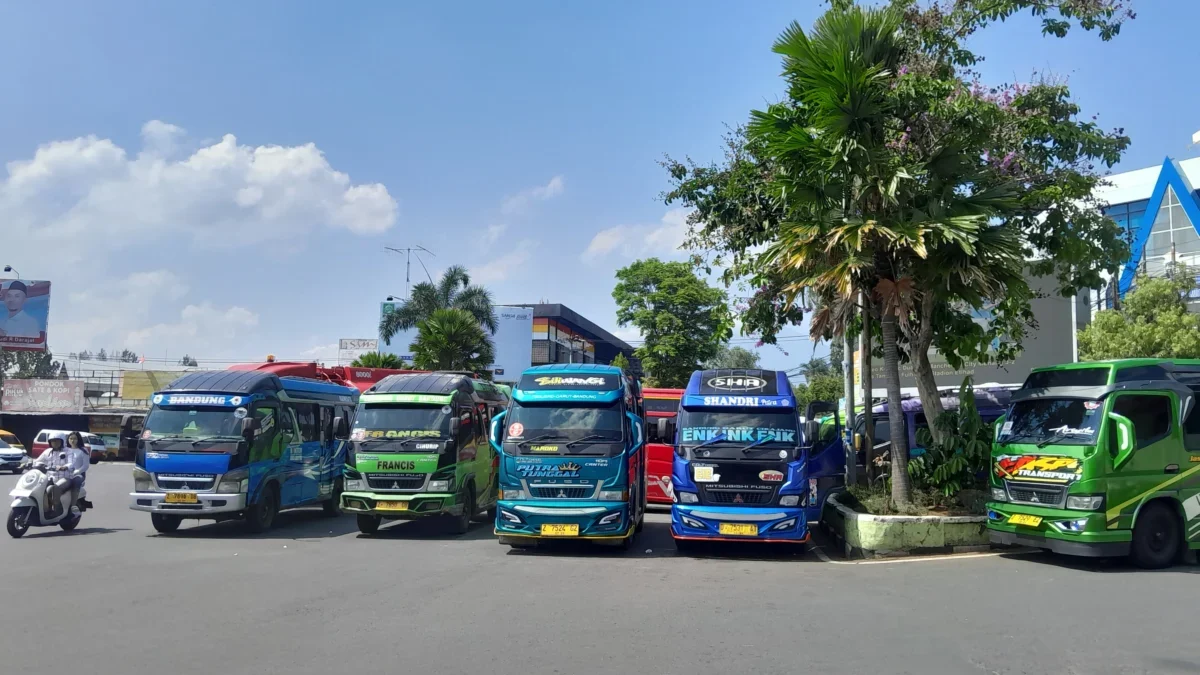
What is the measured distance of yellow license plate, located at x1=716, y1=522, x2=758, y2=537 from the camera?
1296cm

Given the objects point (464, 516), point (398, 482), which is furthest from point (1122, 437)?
point (398, 482)

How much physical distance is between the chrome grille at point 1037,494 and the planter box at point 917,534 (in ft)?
3.47

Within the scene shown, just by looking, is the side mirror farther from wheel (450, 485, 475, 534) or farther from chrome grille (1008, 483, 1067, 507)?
wheel (450, 485, 475, 534)

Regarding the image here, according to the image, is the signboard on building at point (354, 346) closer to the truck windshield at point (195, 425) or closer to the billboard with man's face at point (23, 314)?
the billboard with man's face at point (23, 314)

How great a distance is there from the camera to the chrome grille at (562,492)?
13500 mm

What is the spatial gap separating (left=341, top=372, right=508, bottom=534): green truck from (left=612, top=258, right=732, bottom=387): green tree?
106 feet

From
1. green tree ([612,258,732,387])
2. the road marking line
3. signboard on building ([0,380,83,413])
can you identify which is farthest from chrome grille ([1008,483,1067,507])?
signboard on building ([0,380,83,413])

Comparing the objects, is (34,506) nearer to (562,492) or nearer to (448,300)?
(562,492)

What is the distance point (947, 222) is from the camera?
13266 mm

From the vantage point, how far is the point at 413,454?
→ 15.4 metres

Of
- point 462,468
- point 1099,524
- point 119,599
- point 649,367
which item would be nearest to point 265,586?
point 119,599

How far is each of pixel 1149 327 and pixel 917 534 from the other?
21.6 m

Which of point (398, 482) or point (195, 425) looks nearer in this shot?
point (398, 482)

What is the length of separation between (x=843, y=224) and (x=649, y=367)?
1418 inches
